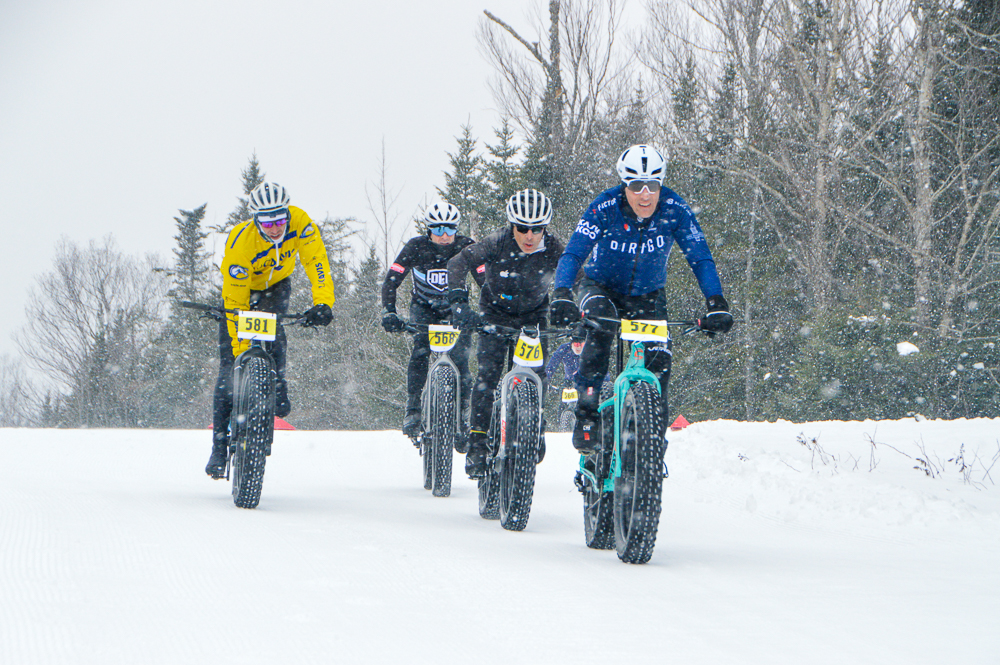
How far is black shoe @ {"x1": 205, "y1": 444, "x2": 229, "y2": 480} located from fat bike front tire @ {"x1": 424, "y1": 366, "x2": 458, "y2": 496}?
1.65 meters

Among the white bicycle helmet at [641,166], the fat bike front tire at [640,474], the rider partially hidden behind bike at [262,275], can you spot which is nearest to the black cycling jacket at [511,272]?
the rider partially hidden behind bike at [262,275]

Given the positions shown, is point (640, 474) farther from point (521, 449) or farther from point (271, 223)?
point (271, 223)

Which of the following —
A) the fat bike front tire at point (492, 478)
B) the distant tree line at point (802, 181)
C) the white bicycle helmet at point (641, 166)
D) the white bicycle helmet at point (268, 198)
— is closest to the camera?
the white bicycle helmet at point (641, 166)

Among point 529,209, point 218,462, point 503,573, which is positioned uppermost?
point 529,209

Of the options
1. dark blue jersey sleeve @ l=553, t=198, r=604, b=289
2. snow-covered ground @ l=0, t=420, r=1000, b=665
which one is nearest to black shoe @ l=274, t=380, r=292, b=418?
snow-covered ground @ l=0, t=420, r=1000, b=665

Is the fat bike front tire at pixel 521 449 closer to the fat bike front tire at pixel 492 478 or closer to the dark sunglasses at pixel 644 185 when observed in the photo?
the fat bike front tire at pixel 492 478

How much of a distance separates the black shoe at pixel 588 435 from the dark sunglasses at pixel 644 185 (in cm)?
122

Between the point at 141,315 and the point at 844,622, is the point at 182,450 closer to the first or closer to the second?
the point at 844,622

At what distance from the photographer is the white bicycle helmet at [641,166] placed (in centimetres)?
479

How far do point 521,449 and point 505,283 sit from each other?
1.47m

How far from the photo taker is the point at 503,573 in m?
3.84

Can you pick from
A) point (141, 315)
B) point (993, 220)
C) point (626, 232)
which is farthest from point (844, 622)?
point (141, 315)

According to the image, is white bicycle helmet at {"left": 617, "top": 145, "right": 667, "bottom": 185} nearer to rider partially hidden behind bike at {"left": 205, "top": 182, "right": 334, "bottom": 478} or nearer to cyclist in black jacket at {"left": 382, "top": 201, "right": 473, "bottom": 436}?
rider partially hidden behind bike at {"left": 205, "top": 182, "right": 334, "bottom": 478}

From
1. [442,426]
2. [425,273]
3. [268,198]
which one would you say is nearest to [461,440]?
[442,426]
